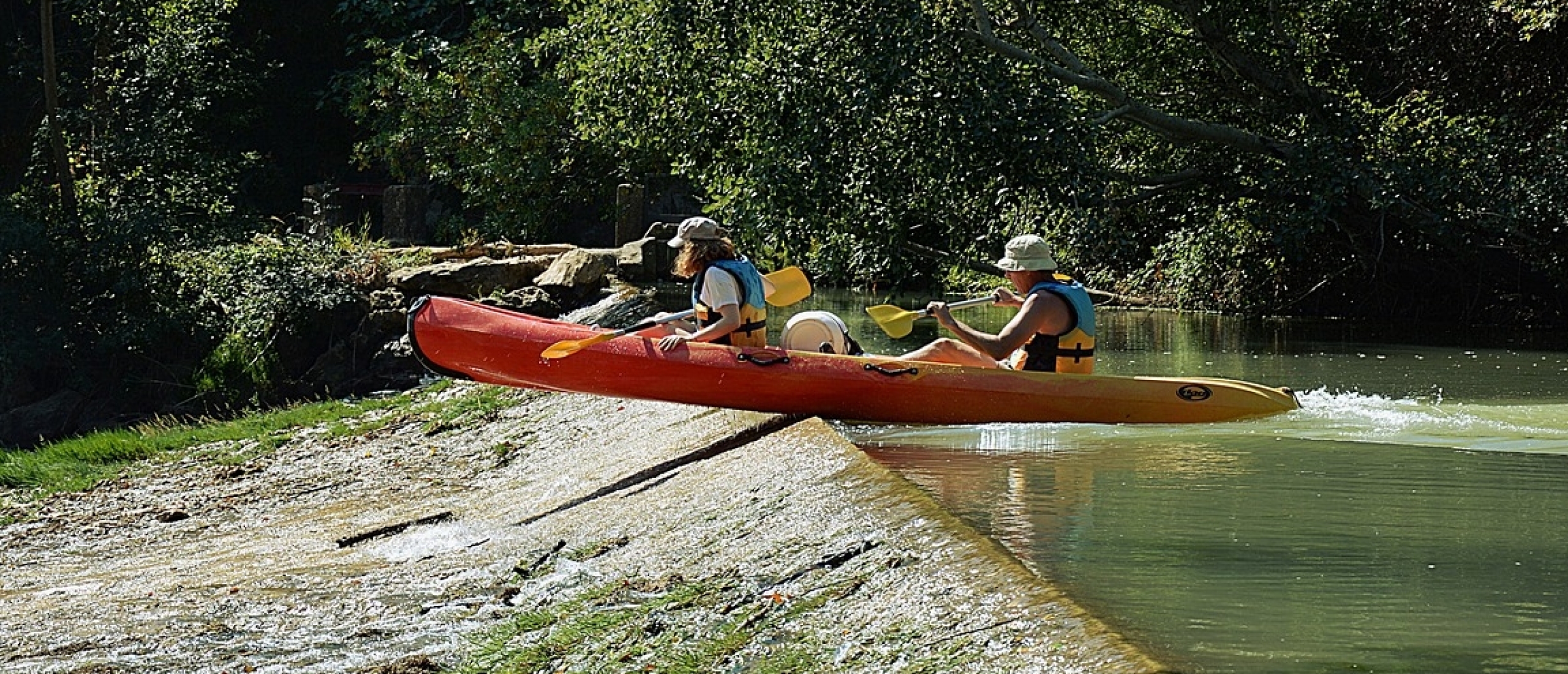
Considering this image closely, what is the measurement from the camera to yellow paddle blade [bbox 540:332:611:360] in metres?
9.55

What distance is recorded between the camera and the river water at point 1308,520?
4523 mm

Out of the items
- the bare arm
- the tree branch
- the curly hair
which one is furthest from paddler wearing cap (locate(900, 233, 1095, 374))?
the tree branch

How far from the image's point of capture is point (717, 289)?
368 inches

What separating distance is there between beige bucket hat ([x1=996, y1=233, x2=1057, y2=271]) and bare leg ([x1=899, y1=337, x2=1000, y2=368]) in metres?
0.48

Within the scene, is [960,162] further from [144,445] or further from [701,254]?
[144,445]

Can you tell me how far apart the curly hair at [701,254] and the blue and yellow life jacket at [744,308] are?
44 mm

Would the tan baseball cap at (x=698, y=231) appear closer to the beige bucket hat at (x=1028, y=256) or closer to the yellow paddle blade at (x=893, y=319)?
the yellow paddle blade at (x=893, y=319)

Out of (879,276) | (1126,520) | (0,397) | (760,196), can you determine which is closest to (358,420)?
(760,196)

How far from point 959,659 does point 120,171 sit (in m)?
18.5

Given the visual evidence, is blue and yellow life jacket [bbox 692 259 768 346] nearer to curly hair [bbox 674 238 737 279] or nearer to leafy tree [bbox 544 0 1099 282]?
curly hair [bbox 674 238 737 279]

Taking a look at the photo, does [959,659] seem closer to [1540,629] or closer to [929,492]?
[1540,629]

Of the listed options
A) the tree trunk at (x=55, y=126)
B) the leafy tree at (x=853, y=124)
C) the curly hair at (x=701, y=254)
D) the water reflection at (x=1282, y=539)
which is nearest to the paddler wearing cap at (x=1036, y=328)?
the water reflection at (x=1282, y=539)

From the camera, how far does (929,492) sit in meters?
6.40

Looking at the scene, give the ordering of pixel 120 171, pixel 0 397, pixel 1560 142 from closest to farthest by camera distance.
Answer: pixel 1560 142 → pixel 0 397 → pixel 120 171
